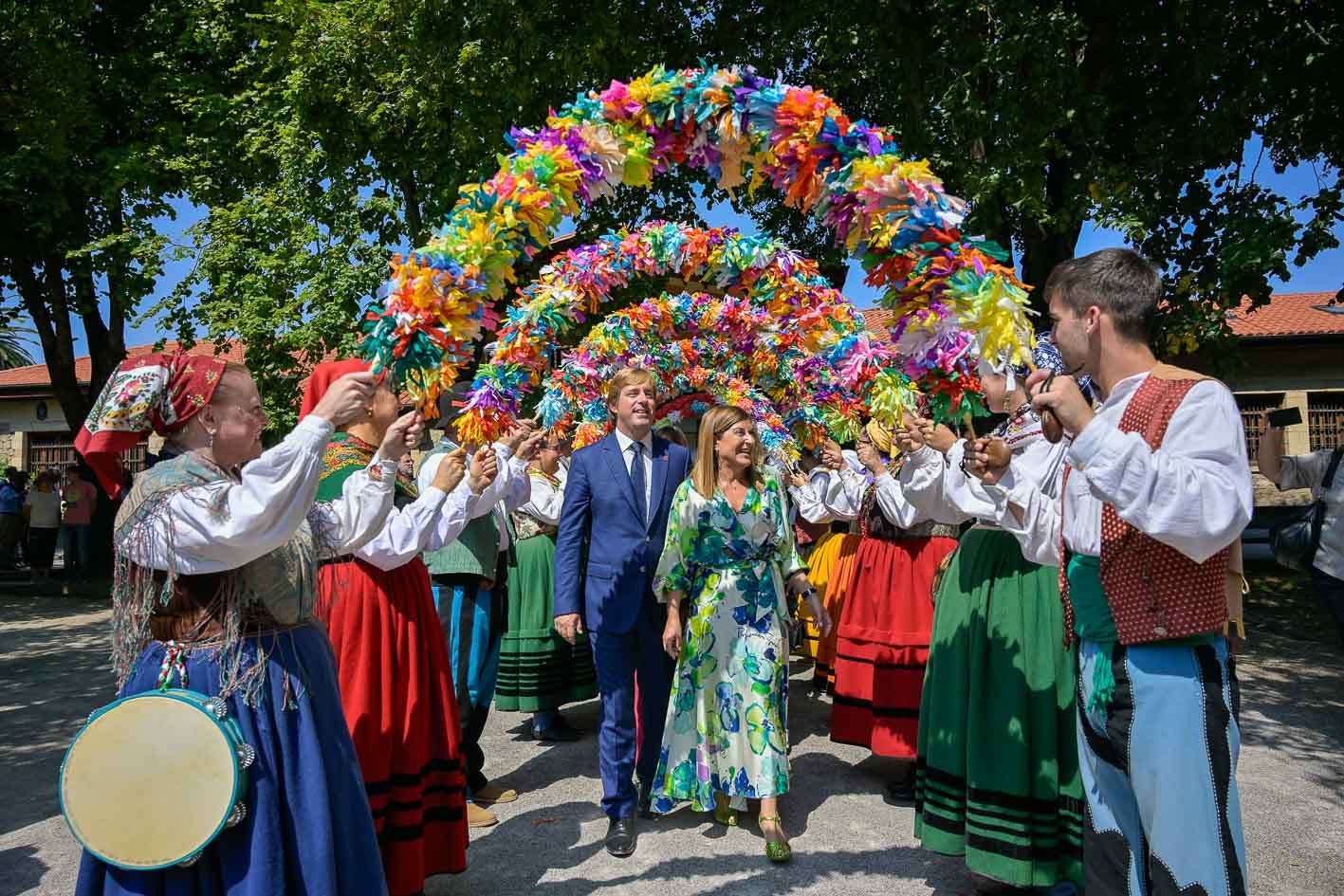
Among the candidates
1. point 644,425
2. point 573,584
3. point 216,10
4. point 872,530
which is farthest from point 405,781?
point 216,10

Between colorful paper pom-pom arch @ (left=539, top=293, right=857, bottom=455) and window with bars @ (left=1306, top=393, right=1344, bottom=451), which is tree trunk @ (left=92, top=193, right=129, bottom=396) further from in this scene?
window with bars @ (left=1306, top=393, right=1344, bottom=451)

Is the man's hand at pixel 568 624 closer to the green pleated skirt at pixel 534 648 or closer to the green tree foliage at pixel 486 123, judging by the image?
the green pleated skirt at pixel 534 648

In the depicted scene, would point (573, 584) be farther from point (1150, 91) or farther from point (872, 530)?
point (1150, 91)

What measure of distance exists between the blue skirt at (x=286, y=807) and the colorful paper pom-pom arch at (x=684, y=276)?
314 centimetres

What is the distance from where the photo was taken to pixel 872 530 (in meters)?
5.43

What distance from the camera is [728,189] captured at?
378 cm

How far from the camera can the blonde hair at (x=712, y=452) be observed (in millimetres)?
4602

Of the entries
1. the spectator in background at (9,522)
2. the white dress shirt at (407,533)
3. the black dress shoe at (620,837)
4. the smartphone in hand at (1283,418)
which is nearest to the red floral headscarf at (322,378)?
the white dress shirt at (407,533)

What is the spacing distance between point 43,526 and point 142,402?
1624 cm

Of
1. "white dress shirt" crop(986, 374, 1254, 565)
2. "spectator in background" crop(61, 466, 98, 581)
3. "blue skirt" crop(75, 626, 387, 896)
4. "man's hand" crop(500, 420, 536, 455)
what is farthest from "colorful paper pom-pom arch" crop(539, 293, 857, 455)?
"spectator in background" crop(61, 466, 98, 581)

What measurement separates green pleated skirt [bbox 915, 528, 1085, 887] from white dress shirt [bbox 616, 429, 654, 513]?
162 cm

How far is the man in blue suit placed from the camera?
172 inches

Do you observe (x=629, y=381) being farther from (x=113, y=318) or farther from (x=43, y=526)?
(x=43, y=526)

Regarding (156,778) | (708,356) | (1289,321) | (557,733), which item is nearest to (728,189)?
(156,778)
